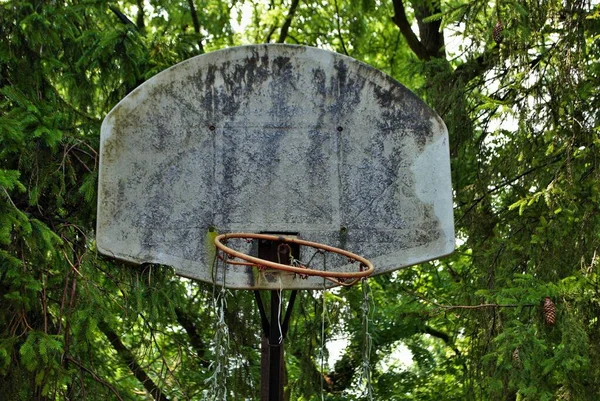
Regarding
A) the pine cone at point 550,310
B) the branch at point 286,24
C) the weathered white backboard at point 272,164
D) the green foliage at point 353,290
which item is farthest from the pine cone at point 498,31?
the branch at point 286,24

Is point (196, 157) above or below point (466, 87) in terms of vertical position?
below

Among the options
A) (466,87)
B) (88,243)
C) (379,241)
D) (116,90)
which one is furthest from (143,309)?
(466,87)

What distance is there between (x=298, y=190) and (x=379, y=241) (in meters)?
0.60

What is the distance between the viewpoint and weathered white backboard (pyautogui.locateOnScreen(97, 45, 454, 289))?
688cm

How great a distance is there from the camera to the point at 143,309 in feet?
25.9

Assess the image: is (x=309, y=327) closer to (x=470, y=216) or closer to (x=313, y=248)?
(x=470, y=216)

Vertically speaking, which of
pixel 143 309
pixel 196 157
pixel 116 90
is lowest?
pixel 143 309

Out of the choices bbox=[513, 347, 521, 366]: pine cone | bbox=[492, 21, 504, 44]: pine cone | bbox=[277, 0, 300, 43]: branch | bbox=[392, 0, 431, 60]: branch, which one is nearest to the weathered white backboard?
bbox=[513, 347, 521, 366]: pine cone

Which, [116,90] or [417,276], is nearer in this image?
[116,90]

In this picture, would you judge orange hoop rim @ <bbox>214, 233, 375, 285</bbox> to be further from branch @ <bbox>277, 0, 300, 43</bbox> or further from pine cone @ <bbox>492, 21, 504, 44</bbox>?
branch @ <bbox>277, 0, 300, 43</bbox>

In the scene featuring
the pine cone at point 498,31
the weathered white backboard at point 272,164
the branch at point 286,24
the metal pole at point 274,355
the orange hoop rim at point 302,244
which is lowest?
the metal pole at point 274,355

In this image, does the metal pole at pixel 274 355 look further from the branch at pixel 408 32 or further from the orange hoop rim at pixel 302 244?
the branch at pixel 408 32

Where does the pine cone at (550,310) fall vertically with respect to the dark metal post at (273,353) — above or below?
above

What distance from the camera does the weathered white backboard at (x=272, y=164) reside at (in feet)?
22.6
